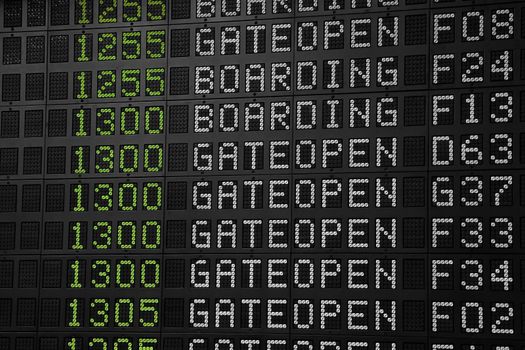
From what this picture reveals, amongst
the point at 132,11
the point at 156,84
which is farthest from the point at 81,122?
the point at 132,11

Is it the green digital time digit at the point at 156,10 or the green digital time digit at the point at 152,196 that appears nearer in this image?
the green digital time digit at the point at 152,196

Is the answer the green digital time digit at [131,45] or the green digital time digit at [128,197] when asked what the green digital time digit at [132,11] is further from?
the green digital time digit at [128,197]

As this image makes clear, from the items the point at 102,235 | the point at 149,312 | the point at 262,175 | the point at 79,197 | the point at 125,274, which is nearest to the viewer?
the point at 262,175

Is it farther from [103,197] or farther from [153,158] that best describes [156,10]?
[103,197]

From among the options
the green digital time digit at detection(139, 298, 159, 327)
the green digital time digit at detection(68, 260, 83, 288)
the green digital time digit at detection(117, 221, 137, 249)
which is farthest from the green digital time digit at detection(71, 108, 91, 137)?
the green digital time digit at detection(139, 298, 159, 327)

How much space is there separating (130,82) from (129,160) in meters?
0.82

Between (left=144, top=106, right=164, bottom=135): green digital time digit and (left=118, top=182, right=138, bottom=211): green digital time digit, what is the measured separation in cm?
58

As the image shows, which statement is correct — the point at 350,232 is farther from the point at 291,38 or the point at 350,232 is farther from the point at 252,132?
the point at 291,38

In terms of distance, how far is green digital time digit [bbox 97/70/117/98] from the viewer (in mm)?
10203

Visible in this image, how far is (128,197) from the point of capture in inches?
393

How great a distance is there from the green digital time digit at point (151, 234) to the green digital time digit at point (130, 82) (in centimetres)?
136

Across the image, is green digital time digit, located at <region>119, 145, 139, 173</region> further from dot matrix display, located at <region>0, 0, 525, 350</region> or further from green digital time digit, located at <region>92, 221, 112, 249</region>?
green digital time digit, located at <region>92, 221, 112, 249</region>

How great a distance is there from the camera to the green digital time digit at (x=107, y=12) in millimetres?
10344

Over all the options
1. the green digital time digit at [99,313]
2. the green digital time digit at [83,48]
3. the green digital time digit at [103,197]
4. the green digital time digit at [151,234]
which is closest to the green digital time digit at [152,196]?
the green digital time digit at [151,234]
